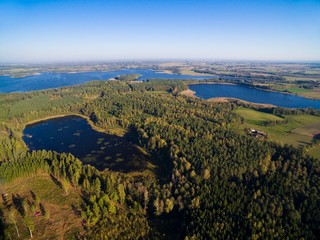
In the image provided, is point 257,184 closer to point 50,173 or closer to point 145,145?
point 145,145

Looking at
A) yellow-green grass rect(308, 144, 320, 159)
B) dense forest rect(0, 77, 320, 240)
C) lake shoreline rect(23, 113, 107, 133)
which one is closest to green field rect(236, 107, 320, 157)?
yellow-green grass rect(308, 144, 320, 159)

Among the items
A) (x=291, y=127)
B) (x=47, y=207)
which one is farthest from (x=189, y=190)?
(x=291, y=127)

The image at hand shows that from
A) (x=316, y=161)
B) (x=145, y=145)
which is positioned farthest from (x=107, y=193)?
(x=316, y=161)

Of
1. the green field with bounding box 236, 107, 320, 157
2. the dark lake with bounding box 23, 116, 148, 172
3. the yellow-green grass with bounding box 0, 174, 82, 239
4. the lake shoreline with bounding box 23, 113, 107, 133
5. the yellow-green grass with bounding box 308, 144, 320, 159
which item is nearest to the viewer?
the yellow-green grass with bounding box 0, 174, 82, 239

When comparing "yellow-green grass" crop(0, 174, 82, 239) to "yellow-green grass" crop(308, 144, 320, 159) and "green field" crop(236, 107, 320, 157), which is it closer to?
"yellow-green grass" crop(308, 144, 320, 159)

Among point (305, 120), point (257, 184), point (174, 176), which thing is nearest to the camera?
point (257, 184)

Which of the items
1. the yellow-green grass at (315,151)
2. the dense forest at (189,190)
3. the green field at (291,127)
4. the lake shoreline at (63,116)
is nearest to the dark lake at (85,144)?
the lake shoreline at (63,116)
